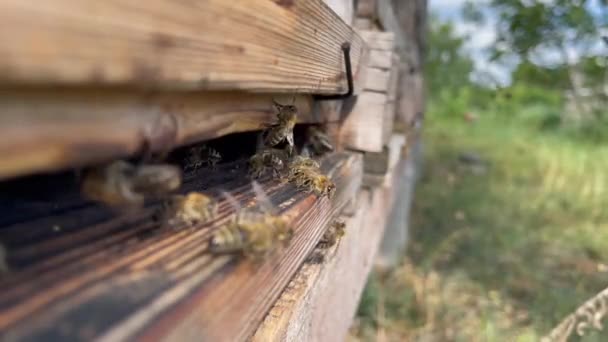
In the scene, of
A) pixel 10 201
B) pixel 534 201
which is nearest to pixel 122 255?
pixel 10 201

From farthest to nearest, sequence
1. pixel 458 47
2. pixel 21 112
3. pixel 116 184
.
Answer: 1. pixel 458 47
2. pixel 116 184
3. pixel 21 112

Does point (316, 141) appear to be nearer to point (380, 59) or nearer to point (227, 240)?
point (380, 59)

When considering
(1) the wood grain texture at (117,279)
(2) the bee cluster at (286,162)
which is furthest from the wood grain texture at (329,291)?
(2) the bee cluster at (286,162)

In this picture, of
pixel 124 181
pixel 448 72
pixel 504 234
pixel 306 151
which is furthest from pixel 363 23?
pixel 448 72

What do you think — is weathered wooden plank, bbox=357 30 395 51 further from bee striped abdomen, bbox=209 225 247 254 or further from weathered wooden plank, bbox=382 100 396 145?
bee striped abdomen, bbox=209 225 247 254

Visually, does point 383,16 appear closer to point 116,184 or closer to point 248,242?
point 248,242

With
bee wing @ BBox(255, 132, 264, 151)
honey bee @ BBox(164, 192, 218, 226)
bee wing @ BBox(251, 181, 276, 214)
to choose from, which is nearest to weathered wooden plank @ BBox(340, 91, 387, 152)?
bee wing @ BBox(255, 132, 264, 151)
